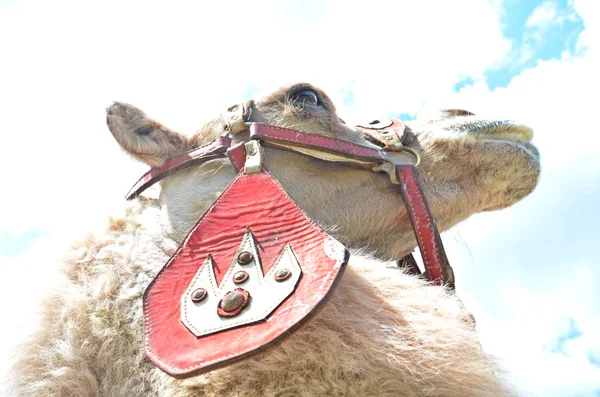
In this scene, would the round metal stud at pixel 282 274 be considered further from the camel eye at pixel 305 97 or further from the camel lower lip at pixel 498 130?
the camel lower lip at pixel 498 130

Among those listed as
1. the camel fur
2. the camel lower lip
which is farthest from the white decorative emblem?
the camel lower lip

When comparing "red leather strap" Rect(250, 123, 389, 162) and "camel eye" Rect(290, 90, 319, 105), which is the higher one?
"camel eye" Rect(290, 90, 319, 105)

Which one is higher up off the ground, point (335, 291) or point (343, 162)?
point (343, 162)

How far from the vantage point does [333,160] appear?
3076mm

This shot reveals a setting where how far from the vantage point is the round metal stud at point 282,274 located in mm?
1952

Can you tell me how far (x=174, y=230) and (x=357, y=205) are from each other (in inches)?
43.7

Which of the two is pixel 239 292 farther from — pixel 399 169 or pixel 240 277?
Answer: pixel 399 169

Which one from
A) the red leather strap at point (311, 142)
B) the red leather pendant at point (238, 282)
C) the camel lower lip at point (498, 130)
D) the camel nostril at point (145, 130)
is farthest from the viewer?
the camel lower lip at point (498, 130)

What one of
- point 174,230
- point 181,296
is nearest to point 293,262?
point 181,296

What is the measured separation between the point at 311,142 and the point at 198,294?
130 cm

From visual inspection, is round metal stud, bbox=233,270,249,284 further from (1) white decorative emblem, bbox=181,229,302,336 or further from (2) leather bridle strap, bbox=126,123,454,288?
(2) leather bridle strap, bbox=126,123,454,288

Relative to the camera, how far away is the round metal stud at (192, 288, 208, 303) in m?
2.01

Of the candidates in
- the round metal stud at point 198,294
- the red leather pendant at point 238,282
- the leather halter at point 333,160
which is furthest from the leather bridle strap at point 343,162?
the round metal stud at point 198,294

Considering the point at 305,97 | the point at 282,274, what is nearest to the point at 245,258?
the point at 282,274
